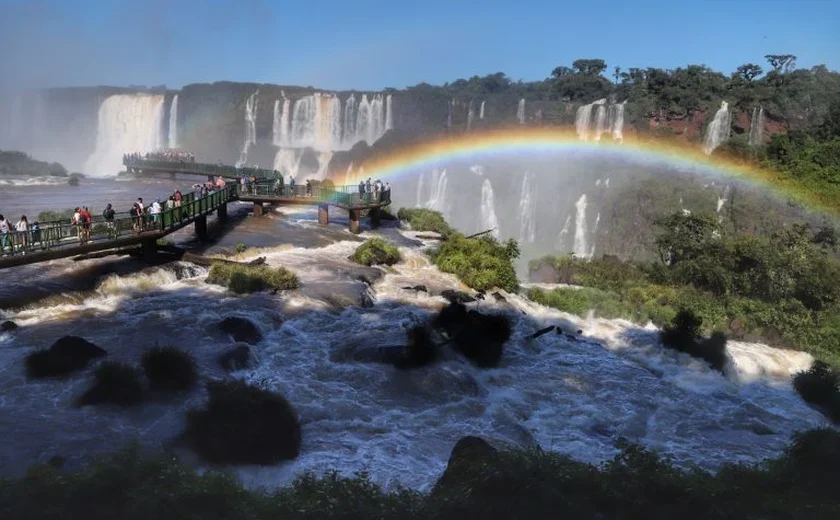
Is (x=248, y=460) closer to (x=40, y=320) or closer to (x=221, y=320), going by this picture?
(x=221, y=320)

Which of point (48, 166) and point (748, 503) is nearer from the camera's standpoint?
point (748, 503)

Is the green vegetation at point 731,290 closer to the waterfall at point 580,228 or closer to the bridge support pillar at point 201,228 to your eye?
the bridge support pillar at point 201,228

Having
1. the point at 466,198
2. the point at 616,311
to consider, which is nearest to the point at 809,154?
the point at 466,198

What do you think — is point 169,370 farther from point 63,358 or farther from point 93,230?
point 93,230

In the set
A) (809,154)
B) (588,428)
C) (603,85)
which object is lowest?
(588,428)

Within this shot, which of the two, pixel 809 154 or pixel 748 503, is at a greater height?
pixel 809 154

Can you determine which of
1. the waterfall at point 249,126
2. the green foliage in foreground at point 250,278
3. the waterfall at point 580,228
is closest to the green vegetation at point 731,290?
the green foliage in foreground at point 250,278

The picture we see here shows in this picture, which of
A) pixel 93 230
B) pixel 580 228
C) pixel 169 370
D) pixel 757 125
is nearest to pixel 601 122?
pixel 757 125
